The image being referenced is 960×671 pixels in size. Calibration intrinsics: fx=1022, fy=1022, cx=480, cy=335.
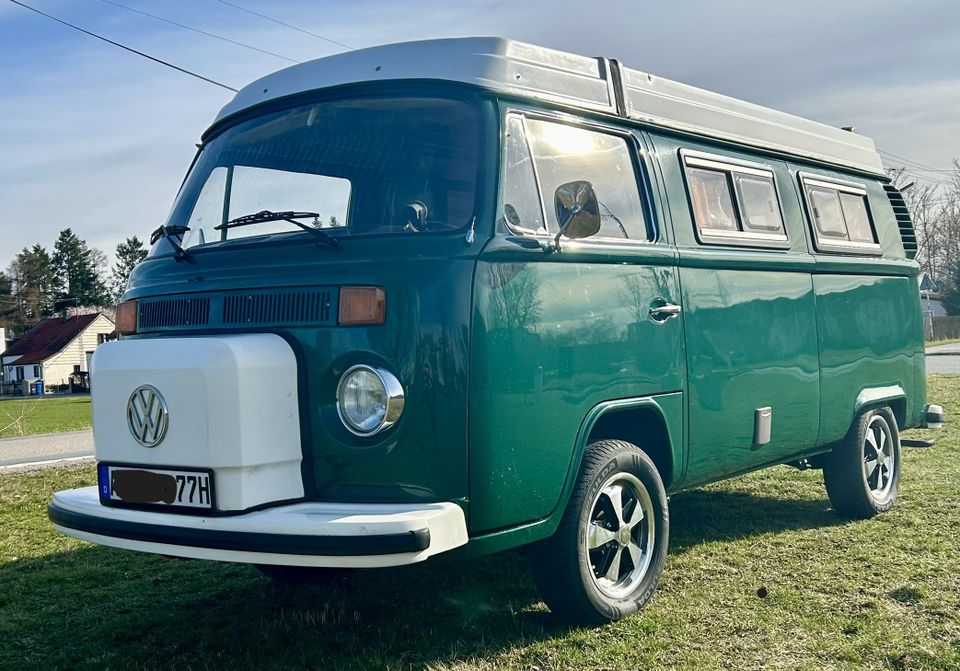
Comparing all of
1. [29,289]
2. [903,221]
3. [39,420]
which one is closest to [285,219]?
[903,221]

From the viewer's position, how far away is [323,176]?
4.60 m

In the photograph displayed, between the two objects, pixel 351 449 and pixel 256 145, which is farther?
pixel 256 145

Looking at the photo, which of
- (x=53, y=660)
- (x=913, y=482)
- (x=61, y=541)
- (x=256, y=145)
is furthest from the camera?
(x=913, y=482)

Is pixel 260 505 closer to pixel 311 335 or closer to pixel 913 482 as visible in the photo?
pixel 311 335

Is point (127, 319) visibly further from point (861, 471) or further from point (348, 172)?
point (861, 471)

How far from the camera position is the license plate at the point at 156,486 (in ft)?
12.9

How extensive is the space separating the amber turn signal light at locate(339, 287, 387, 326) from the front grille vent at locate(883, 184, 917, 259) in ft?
17.8

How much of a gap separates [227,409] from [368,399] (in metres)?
0.54

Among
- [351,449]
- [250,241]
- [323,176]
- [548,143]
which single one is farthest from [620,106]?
[351,449]

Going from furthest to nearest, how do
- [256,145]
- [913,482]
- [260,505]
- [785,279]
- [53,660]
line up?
[913,482] < [785,279] < [256,145] < [53,660] < [260,505]

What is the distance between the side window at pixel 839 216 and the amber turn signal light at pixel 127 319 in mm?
4239

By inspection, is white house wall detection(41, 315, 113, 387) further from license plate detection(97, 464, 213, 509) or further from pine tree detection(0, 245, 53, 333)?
license plate detection(97, 464, 213, 509)

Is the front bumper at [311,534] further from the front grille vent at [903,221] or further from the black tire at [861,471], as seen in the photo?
the front grille vent at [903,221]

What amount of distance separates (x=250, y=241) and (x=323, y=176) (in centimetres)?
44
